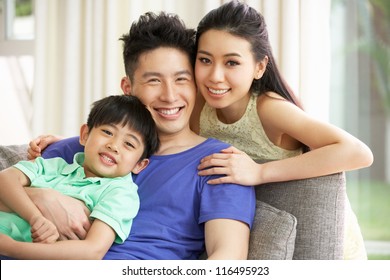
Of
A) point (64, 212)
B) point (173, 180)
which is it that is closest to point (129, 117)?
point (173, 180)

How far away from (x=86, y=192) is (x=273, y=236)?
0.51 m

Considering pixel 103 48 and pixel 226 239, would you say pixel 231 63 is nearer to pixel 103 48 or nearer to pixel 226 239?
pixel 226 239

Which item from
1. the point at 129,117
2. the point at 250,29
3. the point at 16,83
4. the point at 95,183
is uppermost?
the point at 250,29

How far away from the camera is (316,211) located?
1716mm

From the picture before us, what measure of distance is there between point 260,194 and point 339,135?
0.94 feet

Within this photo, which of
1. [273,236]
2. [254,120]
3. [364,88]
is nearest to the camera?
[273,236]

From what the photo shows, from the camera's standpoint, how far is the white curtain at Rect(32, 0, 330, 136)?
316 centimetres

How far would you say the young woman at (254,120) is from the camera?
1.75m

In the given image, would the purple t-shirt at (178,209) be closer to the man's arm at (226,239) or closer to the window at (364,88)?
the man's arm at (226,239)

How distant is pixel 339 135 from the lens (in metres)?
1.81

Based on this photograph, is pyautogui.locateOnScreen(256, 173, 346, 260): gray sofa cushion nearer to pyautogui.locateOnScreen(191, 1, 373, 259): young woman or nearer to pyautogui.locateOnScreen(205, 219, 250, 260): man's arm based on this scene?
pyautogui.locateOnScreen(191, 1, 373, 259): young woman

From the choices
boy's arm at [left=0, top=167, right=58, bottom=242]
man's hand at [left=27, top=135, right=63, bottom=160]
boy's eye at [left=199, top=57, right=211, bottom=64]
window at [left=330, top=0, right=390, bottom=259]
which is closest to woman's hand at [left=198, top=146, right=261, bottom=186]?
boy's eye at [left=199, top=57, right=211, bottom=64]

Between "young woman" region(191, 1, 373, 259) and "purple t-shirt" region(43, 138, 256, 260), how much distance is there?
4 cm

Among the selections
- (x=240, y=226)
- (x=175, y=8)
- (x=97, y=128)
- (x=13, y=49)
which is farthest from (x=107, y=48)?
(x=240, y=226)
